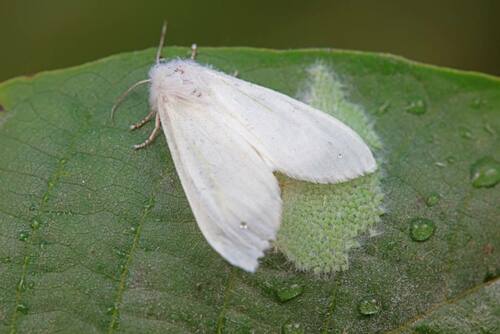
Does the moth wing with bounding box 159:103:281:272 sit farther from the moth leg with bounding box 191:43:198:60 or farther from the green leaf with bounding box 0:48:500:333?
the moth leg with bounding box 191:43:198:60

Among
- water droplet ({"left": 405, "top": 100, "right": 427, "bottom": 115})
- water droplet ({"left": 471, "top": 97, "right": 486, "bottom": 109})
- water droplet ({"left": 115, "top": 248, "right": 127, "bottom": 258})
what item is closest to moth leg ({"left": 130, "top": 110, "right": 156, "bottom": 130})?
water droplet ({"left": 115, "top": 248, "right": 127, "bottom": 258})

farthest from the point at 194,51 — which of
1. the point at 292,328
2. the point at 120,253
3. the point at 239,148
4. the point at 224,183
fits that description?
the point at 292,328

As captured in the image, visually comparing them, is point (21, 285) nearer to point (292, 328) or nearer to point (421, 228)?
point (292, 328)

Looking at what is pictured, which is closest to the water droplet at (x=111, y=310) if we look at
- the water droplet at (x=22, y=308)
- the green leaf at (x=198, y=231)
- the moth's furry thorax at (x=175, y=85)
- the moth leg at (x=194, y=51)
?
the green leaf at (x=198, y=231)

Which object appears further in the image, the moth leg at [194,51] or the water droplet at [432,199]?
the moth leg at [194,51]

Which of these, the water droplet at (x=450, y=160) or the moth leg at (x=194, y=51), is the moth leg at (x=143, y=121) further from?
the water droplet at (x=450, y=160)
